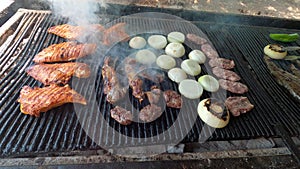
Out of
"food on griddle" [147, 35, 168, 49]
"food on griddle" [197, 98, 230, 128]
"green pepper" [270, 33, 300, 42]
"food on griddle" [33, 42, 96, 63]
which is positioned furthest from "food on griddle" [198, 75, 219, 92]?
"green pepper" [270, 33, 300, 42]

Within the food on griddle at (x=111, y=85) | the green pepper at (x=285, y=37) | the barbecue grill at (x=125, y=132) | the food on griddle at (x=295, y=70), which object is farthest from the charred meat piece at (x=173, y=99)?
the green pepper at (x=285, y=37)

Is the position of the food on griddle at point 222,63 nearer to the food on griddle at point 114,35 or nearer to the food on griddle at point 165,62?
the food on griddle at point 165,62

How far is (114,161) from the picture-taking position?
2117 mm

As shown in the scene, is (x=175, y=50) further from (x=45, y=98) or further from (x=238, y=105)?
(x=45, y=98)

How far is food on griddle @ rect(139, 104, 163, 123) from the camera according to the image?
2490mm

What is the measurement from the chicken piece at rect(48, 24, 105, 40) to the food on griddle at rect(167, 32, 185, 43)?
3.78 ft

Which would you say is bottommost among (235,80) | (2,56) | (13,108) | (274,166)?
(274,166)

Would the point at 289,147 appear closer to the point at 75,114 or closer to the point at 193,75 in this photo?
the point at 193,75

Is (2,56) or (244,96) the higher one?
(2,56)

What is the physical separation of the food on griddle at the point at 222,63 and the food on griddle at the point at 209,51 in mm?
110

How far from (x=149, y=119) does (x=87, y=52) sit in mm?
1470

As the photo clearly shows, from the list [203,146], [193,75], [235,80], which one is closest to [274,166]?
[203,146]

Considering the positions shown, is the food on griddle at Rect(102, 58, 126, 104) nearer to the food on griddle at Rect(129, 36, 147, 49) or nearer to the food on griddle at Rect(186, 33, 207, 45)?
the food on griddle at Rect(129, 36, 147, 49)

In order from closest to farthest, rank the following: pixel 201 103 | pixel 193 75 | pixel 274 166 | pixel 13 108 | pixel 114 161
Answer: pixel 114 161 < pixel 274 166 < pixel 13 108 < pixel 201 103 < pixel 193 75
